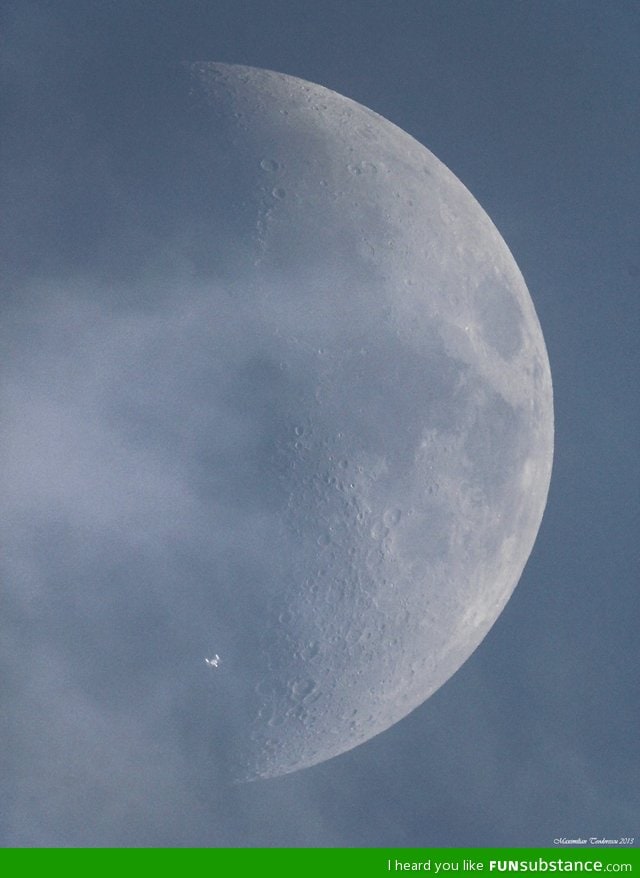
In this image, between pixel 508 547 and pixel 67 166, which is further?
pixel 508 547

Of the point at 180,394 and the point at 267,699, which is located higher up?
the point at 180,394

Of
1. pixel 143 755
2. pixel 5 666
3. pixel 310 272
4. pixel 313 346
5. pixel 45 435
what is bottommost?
pixel 143 755

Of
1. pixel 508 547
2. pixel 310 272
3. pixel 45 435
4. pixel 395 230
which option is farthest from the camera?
pixel 508 547

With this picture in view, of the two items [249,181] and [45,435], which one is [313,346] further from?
[45,435]

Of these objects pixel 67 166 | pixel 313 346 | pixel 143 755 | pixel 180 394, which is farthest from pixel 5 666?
pixel 67 166

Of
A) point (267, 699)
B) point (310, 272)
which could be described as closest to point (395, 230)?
point (310, 272)

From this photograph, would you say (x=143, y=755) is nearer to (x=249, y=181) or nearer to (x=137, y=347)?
(x=137, y=347)

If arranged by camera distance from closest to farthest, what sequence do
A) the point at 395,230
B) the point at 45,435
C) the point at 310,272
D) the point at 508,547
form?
the point at 45,435
the point at 310,272
the point at 395,230
the point at 508,547
